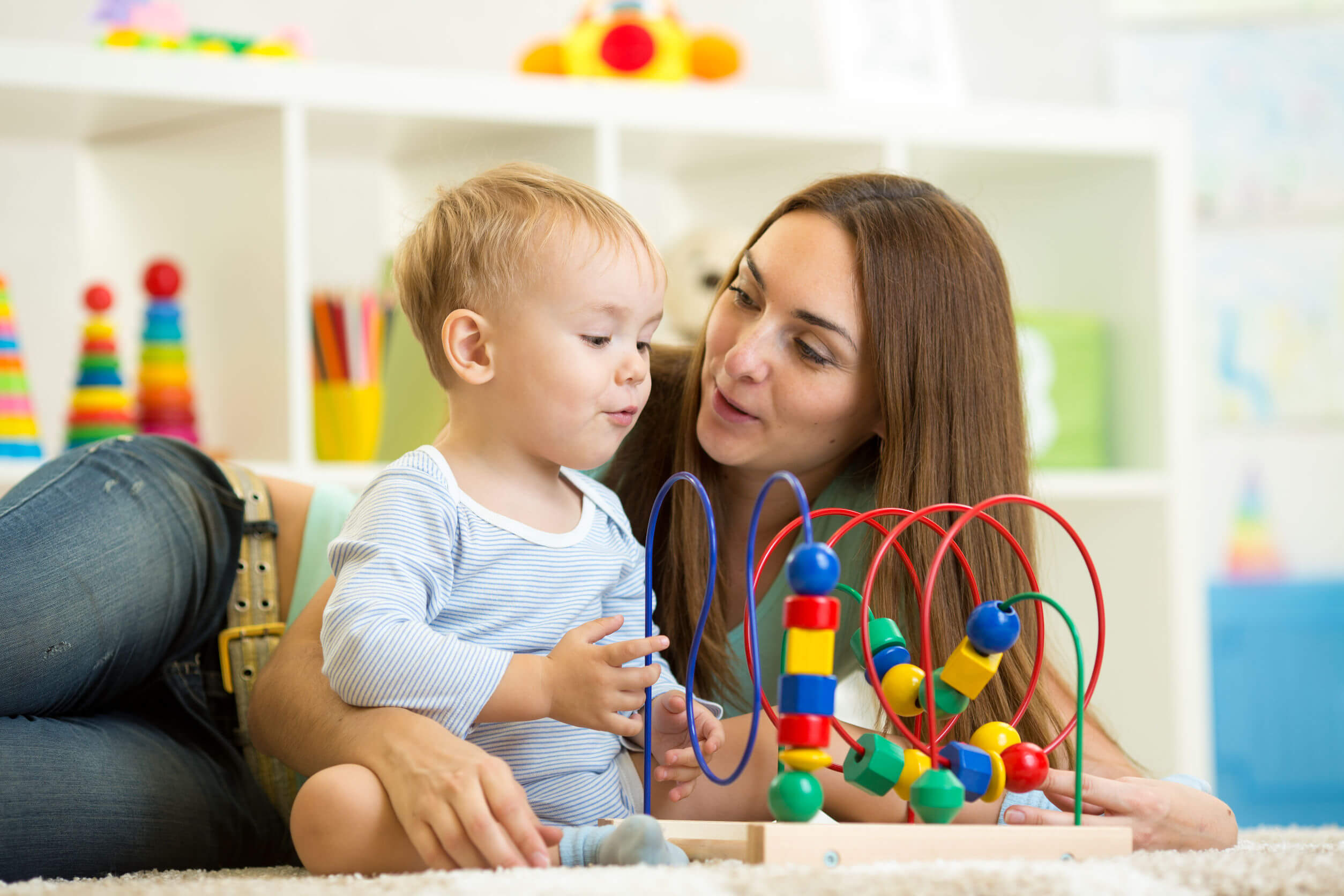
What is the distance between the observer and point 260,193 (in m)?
1.98

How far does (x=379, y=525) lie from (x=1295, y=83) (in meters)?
2.76

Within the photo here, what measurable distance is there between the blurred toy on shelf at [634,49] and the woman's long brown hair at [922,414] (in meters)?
0.93

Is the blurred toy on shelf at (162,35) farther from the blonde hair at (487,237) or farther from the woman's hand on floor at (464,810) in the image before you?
the woman's hand on floor at (464,810)

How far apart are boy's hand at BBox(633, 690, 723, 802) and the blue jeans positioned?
0.44 meters

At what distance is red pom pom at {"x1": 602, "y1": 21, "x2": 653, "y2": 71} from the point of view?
2.05m

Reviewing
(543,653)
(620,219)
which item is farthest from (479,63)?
(543,653)

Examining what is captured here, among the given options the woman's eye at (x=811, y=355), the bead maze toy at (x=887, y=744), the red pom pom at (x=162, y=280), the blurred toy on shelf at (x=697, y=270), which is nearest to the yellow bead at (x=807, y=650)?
the bead maze toy at (x=887, y=744)

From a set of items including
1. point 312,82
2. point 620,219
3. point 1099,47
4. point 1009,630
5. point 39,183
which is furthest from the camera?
point 1099,47

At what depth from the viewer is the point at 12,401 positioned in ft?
5.82

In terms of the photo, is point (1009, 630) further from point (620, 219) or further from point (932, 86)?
point (932, 86)

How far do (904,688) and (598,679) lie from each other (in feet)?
0.69

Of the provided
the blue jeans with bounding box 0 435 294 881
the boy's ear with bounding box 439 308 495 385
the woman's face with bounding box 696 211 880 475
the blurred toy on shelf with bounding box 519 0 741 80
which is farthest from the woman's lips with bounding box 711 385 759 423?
the blurred toy on shelf with bounding box 519 0 741 80

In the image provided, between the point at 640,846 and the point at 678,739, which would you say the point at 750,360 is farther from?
the point at 640,846

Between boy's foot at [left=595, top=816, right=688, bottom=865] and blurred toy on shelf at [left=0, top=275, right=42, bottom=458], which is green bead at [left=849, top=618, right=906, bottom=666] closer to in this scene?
boy's foot at [left=595, top=816, right=688, bottom=865]
